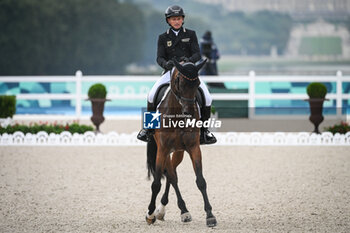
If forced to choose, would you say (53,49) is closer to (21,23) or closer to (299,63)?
(21,23)

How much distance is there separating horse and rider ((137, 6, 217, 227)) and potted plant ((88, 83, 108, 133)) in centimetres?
837

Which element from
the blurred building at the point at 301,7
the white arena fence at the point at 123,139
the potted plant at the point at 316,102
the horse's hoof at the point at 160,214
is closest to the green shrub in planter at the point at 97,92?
the white arena fence at the point at 123,139

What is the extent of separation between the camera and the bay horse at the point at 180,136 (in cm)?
746

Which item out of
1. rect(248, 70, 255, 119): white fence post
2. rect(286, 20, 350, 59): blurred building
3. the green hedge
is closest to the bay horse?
the green hedge

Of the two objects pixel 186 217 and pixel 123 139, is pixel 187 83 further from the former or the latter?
pixel 123 139

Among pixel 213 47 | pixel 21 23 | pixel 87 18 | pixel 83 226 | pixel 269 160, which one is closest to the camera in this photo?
pixel 83 226

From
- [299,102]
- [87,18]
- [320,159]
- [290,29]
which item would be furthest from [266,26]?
[320,159]

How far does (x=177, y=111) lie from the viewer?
7.93m

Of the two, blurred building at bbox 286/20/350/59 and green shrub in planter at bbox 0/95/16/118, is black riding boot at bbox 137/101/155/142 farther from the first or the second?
blurred building at bbox 286/20/350/59

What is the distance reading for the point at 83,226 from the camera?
315 inches

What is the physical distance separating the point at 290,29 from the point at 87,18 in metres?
79.6

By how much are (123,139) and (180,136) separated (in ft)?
27.2

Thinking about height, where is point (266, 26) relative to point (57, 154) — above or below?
above

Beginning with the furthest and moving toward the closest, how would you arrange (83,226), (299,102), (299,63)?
(299,63) → (299,102) → (83,226)
